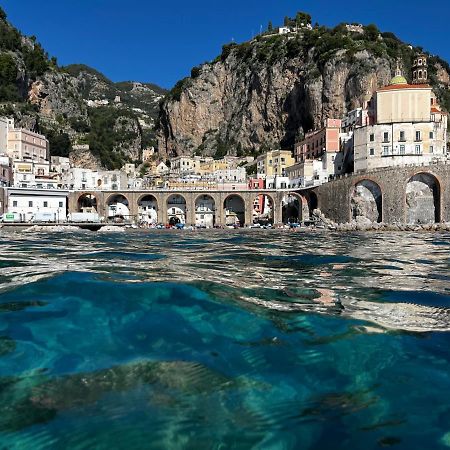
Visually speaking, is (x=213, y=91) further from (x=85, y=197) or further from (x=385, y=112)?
(x=385, y=112)

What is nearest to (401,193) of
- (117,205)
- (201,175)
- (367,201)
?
(367,201)

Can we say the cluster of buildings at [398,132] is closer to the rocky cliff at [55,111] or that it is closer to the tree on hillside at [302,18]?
the rocky cliff at [55,111]

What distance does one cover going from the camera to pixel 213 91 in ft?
380

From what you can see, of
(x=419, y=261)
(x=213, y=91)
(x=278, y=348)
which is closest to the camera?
(x=278, y=348)

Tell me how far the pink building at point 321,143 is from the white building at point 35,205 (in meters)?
40.0

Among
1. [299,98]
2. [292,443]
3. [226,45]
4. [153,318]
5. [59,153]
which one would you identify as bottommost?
[292,443]

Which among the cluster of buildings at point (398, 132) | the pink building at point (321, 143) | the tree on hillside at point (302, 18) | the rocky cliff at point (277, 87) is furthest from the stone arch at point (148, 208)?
the tree on hillside at point (302, 18)

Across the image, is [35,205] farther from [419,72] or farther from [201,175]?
[419,72]

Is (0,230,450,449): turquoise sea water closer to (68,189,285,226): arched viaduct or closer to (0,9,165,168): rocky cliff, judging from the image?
(68,189,285,226): arched viaduct

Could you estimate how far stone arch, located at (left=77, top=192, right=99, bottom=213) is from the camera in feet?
225

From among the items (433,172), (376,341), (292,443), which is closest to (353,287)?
(376,341)

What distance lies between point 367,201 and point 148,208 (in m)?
35.0

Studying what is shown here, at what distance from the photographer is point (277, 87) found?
96000mm

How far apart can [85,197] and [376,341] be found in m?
72.3
